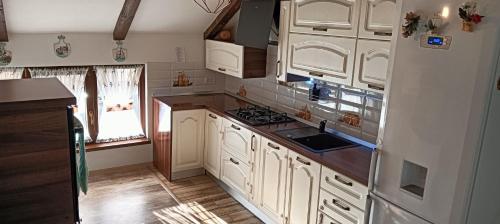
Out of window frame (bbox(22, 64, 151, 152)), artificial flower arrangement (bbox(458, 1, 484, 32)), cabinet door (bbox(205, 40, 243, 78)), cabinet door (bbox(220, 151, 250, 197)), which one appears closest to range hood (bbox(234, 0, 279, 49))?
cabinet door (bbox(205, 40, 243, 78))

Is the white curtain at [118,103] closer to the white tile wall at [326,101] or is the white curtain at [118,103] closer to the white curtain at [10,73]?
the white curtain at [10,73]

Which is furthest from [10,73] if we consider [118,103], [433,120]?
[433,120]

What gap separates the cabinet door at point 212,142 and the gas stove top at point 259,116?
211mm

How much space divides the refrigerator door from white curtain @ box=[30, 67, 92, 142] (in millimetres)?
3162

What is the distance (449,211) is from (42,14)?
3.54 metres

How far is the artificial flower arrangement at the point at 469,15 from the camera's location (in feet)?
5.56

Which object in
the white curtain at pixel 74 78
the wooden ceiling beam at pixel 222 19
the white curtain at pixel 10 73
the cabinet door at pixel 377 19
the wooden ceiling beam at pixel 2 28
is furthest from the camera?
the wooden ceiling beam at pixel 222 19

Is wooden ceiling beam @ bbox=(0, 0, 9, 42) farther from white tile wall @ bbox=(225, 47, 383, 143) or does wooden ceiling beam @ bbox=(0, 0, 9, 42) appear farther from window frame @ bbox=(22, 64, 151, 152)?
white tile wall @ bbox=(225, 47, 383, 143)

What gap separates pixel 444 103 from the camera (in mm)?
1864

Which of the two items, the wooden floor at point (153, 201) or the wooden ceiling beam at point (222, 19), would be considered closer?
the wooden floor at point (153, 201)

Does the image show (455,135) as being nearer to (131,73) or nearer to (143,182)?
(143,182)

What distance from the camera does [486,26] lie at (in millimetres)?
1678

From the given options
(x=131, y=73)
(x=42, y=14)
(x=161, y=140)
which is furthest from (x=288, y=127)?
(x=42, y=14)

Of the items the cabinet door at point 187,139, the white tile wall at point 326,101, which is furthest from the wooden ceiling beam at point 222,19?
the cabinet door at point 187,139
